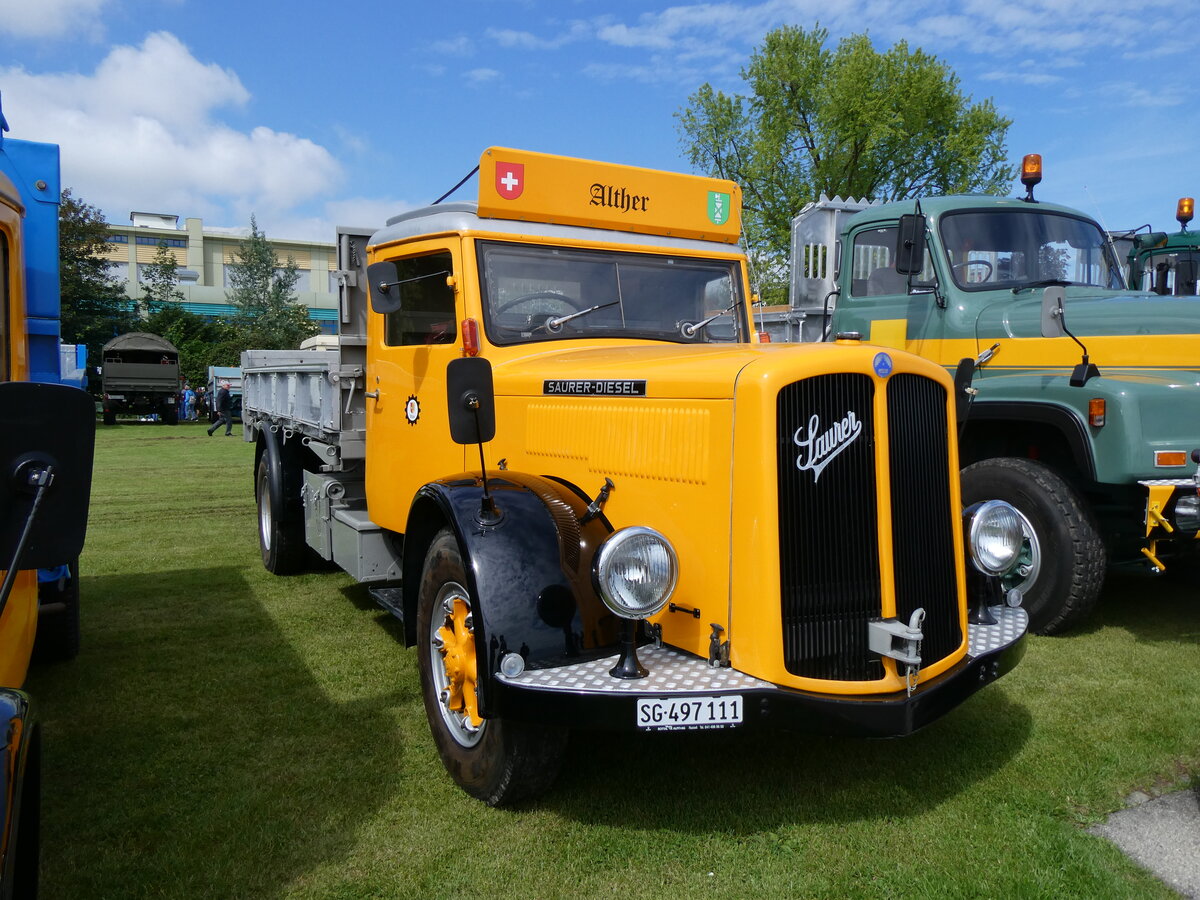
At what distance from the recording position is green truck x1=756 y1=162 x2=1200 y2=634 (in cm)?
503

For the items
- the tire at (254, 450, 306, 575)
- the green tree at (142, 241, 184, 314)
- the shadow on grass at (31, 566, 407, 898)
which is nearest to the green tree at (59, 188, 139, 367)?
the green tree at (142, 241, 184, 314)

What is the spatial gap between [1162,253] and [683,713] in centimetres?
823

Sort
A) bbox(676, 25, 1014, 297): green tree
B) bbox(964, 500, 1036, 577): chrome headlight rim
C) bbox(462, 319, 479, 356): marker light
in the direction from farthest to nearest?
bbox(676, 25, 1014, 297): green tree < bbox(462, 319, 479, 356): marker light < bbox(964, 500, 1036, 577): chrome headlight rim

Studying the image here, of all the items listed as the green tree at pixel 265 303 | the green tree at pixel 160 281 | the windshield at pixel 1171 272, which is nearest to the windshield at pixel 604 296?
the windshield at pixel 1171 272

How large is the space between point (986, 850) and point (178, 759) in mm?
3112

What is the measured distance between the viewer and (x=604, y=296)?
14.9 feet

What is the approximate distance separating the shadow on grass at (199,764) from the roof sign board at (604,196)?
2492 mm

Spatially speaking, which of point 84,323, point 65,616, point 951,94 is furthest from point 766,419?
point 84,323

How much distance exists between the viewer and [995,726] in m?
4.11

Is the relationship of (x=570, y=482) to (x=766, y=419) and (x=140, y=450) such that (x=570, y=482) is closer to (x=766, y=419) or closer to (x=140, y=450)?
(x=766, y=419)

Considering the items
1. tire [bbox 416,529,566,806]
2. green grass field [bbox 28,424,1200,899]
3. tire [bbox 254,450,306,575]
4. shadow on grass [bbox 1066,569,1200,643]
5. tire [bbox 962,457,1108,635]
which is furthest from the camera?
tire [bbox 254,450,306,575]

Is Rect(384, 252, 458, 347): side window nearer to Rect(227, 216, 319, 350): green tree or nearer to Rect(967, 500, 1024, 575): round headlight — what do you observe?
Answer: Rect(967, 500, 1024, 575): round headlight

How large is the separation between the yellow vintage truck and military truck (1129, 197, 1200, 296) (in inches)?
219

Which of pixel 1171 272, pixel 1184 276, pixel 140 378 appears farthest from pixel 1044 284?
pixel 140 378
